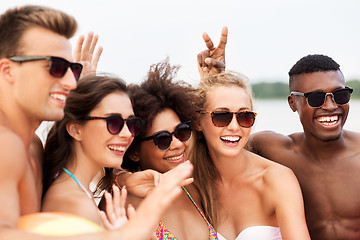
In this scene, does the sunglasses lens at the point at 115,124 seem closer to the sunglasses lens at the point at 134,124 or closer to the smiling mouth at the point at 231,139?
the sunglasses lens at the point at 134,124

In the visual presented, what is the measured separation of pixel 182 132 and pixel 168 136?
154 millimetres

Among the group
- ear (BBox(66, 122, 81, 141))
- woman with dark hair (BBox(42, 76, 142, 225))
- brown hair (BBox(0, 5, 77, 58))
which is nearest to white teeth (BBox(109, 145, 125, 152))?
woman with dark hair (BBox(42, 76, 142, 225))

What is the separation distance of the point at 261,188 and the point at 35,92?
2.52 metres

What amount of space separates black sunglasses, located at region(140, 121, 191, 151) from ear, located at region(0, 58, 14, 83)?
58.1 inches

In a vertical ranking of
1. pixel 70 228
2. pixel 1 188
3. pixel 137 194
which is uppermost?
pixel 1 188

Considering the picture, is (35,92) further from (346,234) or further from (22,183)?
(346,234)

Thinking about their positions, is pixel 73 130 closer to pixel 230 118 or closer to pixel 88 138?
pixel 88 138

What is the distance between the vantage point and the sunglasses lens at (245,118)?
158 inches

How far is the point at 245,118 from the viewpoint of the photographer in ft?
13.2

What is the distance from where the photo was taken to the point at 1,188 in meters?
2.10

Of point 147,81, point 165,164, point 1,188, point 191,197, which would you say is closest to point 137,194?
point 165,164

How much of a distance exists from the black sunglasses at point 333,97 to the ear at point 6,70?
3.08 metres

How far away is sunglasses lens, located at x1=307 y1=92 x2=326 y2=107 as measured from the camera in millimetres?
4477

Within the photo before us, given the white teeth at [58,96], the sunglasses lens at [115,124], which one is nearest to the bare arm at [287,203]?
the sunglasses lens at [115,124]
